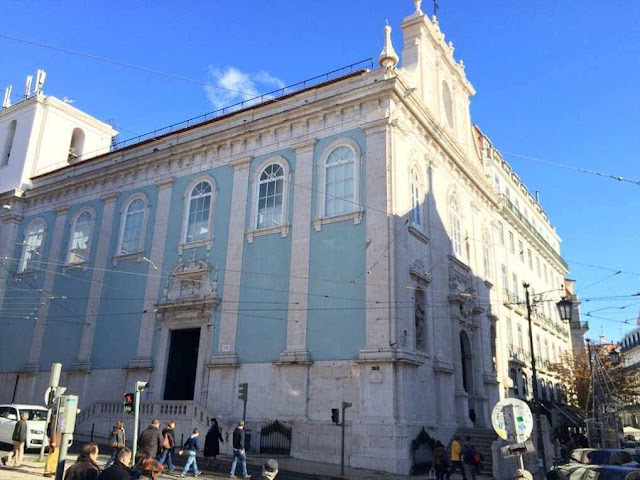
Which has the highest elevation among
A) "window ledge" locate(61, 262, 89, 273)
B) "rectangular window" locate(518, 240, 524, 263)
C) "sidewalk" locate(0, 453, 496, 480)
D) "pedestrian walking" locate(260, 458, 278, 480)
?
"rectangular window" locate(518, 240, 524, 263)

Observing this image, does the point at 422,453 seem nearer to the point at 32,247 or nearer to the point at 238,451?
the point at 238,451

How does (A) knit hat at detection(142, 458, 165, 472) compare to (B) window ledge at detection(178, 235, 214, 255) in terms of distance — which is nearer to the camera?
(A) knit hat at detection(142, 458, 165, 472)

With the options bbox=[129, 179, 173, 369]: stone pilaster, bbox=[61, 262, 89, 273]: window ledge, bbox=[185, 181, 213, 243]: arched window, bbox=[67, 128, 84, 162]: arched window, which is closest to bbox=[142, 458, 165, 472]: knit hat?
bbox=[129, 179, 173, 369]: stone pilaster

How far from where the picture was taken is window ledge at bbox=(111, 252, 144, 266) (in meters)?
26.2

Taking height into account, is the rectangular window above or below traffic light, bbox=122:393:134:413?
above

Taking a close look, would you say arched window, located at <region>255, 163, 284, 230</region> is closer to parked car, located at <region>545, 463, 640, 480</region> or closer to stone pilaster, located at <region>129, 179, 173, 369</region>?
stone pilaster, located at <region>129, 179, 173, 369</region>

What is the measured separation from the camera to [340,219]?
20.9 m

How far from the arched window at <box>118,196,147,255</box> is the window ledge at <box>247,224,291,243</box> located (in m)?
6.74

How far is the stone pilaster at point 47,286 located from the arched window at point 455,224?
20381 millimetres

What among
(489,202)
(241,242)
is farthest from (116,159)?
(489,202)

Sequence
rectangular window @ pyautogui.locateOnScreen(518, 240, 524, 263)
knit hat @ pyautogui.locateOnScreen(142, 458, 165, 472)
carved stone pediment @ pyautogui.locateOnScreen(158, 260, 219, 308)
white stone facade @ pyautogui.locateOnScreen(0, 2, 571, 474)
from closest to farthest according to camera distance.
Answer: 1. knit hat @ pyautogui.locateOnScreen(142, 458, 165, 472)
2. white stone facade @ pyautogui.locateOnScreen(0, 2, 571, 474)
3. carved stone pediment @ pyautogui.locateOnScreen(158, 260, 219, 308)
4. rectangular window @ pyautogui.locateOnScreen(518, 240, 524, 263)

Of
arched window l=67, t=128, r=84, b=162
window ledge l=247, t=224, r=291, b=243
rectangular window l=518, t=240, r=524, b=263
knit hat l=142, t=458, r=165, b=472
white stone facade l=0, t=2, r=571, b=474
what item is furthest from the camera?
rectangular window l=518, t=240, r=524, b=263

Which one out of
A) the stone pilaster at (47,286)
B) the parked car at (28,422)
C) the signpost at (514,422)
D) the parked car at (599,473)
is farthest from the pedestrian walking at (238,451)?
the stone pilaster at (47,286)

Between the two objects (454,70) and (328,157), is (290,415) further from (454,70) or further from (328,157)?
(454,70)
